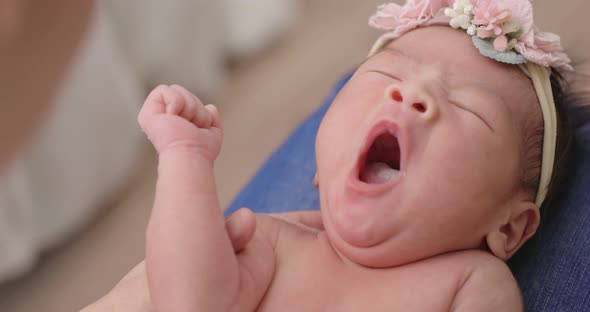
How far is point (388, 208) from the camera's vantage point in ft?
3.13

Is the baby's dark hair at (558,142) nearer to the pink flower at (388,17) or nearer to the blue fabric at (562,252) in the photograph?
the blue fabric at (562,252)

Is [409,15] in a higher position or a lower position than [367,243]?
higher

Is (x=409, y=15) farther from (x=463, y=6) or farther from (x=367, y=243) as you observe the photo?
(x=367, y=243)

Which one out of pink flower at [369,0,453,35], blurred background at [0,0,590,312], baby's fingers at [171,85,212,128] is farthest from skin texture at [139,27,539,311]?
blurred background at [0,0,590,312]

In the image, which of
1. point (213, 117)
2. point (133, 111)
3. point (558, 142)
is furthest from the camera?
point (133, 111)

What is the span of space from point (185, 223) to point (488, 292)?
1.39ft

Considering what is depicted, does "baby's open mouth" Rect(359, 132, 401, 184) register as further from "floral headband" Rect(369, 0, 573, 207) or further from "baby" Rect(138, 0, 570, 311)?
"floral headband" Rect(369, 0, 573, 207)

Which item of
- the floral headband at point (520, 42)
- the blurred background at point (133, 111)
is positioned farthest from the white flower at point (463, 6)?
the blurred background at point (133, 111)

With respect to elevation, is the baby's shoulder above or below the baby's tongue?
below

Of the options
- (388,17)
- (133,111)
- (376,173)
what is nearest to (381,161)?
(376,173)

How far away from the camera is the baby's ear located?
103cm

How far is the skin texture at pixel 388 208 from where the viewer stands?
2.98 ft

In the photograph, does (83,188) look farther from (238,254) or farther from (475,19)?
(475,19)

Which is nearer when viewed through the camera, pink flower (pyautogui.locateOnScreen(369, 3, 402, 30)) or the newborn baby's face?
the newborn baby's face
